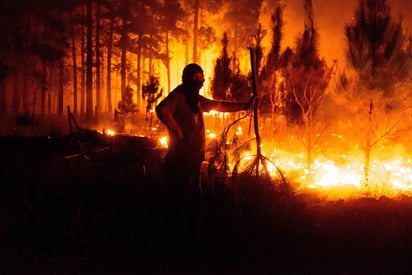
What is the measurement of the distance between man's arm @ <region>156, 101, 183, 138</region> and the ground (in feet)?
3.38

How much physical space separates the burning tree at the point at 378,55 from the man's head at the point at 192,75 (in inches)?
230

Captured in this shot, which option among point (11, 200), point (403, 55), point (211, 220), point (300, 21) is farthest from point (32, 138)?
point (300, 21)

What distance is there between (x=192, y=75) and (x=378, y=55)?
6.15 meters

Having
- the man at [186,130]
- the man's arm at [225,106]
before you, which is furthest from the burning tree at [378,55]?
the man at [186,130]

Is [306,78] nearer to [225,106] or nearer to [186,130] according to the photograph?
[225,106]

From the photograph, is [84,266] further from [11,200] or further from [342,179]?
[342,179]

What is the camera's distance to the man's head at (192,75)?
4.89 meters

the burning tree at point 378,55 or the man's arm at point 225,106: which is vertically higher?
the burning tree at point 378,55

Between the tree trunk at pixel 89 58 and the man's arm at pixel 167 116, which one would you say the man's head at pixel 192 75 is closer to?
the man's arm at pixel 167 116

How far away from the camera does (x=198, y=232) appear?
513 centimetres

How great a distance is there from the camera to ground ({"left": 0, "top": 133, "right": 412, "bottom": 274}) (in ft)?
15.5

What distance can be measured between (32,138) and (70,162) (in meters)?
4.08

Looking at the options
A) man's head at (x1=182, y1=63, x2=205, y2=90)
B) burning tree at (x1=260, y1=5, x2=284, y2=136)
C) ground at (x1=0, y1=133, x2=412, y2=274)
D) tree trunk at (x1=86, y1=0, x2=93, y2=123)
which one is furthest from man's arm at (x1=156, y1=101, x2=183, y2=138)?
tree trunk at (x1=86, y1=0, x2=93, y2=123)

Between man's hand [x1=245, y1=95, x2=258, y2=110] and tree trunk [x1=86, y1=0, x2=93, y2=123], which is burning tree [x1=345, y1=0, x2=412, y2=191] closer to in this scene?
man's hand [x1=245, y1=95, x2=258, y2=110]
